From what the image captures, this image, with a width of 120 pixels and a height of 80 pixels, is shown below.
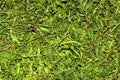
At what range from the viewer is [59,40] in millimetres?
2963

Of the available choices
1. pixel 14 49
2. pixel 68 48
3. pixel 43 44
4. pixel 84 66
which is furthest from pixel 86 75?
pixel 14 49

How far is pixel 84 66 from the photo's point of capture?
2850 millimetres

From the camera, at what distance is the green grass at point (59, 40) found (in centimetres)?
282

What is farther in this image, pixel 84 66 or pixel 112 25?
pixel 112 25

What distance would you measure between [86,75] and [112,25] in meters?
0.67

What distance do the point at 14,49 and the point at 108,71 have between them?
3.07ft

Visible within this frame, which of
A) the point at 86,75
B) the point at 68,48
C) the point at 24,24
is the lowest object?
the point at 86,75

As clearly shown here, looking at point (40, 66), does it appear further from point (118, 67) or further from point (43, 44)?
point (118, 67)

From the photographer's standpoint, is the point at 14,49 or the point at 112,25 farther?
the point at 112,25

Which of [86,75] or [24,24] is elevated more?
[24,24]

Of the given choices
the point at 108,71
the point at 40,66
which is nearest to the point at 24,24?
the point at 40,66

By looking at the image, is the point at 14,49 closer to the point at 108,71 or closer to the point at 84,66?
the point at 84,66

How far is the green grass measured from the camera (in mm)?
2818

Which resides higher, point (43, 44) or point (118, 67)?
point (43, 44)
